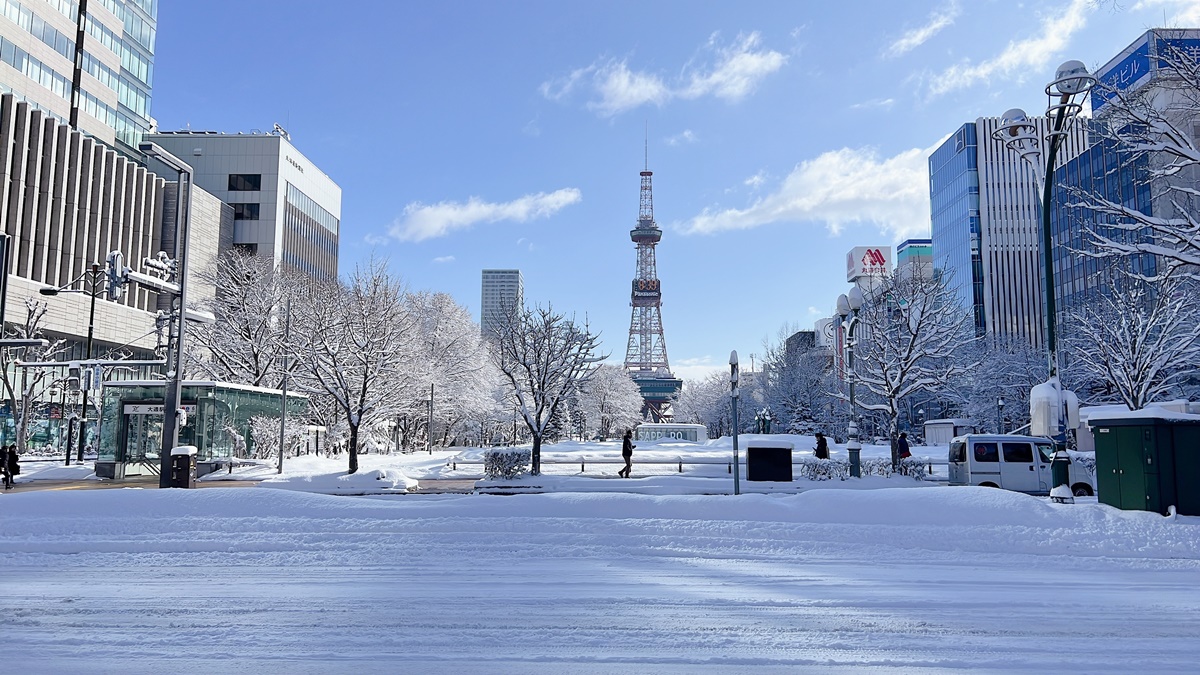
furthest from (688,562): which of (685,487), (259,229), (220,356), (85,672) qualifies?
(259,229)

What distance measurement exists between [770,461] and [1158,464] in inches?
472

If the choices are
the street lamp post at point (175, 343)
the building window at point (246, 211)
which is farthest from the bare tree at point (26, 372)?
the building window at point (246, 211)

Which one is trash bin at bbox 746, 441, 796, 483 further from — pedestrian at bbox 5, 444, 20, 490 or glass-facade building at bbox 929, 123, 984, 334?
glass-facade building at bbox 929, 123, 984, 334

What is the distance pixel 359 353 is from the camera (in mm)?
27609

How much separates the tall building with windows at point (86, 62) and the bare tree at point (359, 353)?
1245 inches

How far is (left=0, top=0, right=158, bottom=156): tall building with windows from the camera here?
52938 mm

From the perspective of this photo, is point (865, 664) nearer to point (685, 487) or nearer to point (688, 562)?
point (688, 562)

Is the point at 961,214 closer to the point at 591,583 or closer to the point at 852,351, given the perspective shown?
the point at 852,351

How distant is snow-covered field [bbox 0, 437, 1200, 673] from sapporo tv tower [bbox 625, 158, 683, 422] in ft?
328

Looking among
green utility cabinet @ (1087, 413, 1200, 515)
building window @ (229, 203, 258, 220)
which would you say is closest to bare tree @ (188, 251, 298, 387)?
building window @ (229, 203, 258, 220)

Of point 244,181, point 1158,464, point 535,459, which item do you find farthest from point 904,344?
point 244,181

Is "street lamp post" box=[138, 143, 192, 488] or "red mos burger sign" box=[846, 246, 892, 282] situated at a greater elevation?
"red mos burger sign" box=[846, 246, 892, 282]

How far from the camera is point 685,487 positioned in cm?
2142

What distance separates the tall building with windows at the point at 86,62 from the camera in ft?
174
